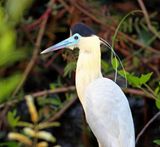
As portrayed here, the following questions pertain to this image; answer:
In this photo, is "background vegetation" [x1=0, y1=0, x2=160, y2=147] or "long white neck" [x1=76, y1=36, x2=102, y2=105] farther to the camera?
"background vegetation" [x1=0, y1=0, x2=160, y2=147]

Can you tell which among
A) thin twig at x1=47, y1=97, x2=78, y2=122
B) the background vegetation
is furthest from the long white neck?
Result: thin twig at x1=47, y1=97, x2=78, y2=122

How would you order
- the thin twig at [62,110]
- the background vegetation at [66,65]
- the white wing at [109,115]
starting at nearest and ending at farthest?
the white wing at [109,115]
the background vegetation at [66,65]
the thin twig at [62,110]

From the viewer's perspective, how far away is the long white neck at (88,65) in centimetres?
187

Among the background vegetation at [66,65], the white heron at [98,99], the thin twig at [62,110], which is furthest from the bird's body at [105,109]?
the thin twig at [62,110]

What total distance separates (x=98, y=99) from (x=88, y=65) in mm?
107

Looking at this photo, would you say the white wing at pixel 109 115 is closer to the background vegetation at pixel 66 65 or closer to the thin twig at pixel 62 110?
the background vegetation at pixel 66 65

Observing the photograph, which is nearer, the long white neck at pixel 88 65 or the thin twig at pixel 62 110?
the long white neck at pixel 88 65

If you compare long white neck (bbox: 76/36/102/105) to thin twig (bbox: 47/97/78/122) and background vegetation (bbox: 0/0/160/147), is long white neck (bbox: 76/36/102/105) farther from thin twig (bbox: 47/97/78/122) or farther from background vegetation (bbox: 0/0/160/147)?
thin twig (bbox: 47/97/78/122)

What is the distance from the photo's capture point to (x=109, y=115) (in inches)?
71.2

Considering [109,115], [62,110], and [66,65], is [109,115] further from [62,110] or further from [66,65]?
[62,110]

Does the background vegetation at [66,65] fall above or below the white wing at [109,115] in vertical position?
below

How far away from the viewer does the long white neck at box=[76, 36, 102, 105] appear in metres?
1.87

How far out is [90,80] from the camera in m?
1.88

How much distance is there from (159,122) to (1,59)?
265cm
